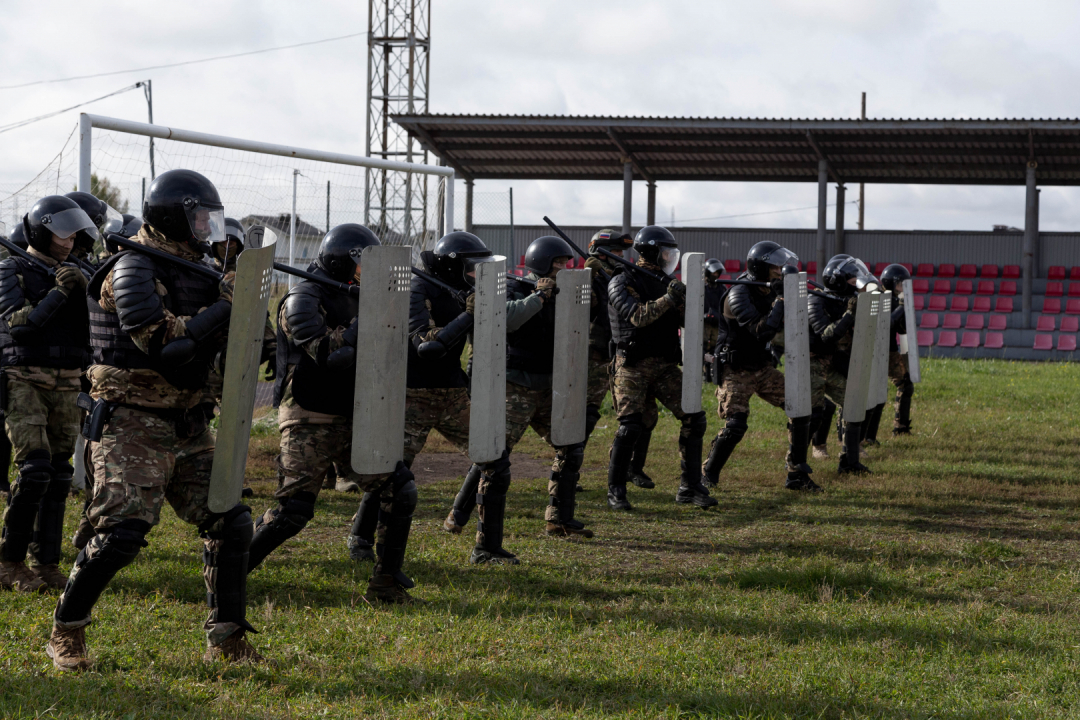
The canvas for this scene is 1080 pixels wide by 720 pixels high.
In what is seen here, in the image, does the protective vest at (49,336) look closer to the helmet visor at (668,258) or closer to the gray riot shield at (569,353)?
the gray riot shield at (569,353)

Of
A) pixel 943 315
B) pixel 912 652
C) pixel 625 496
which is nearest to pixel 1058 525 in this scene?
pixel 625 496

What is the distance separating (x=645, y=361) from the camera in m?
7.72

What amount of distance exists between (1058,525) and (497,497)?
4.15 meters

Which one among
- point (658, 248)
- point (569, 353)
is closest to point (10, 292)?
point (569, 353)

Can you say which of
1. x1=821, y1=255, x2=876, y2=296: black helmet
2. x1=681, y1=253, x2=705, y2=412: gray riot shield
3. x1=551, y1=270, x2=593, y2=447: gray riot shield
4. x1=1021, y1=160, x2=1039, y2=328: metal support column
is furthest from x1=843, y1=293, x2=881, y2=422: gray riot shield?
x1=1021, y1=160, x2=1039, y2=328: metal support column

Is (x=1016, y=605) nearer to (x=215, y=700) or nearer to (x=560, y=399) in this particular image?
(x=560, y=399)

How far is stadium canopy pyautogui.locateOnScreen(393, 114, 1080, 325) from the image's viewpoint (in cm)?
2259

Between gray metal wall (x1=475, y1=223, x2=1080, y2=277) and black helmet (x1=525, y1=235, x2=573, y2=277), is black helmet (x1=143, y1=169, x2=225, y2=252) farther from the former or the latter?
gray metal wall (x1=475, y1=223, x2=1080, y2=277)

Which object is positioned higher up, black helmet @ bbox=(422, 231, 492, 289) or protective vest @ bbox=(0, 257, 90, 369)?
black helmet @ bbox=(422, 231, 492, 289)

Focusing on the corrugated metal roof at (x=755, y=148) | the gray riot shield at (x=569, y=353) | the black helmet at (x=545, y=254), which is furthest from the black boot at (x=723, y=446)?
the corrugated metal roof at (x=755, y=148)

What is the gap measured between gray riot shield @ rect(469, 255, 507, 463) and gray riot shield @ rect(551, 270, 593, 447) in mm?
715

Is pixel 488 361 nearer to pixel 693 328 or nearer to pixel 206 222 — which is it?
pixel 206 222

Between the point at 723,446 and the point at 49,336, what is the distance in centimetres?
517

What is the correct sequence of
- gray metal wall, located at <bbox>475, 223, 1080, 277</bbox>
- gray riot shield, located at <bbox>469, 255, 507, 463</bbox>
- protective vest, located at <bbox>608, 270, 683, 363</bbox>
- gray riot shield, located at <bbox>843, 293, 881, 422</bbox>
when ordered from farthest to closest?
gray metal wall, located at <bbox>475, 223, 1080, 277</bbox>, gray riot shield, located at <bbox>843, 293, 881, 422</bbox>, protective vest, located at <bbox>608, 270, 683, 363</bbox>, gray riot shield, located at <bbox>469, 255, 507, 463</bbox>
